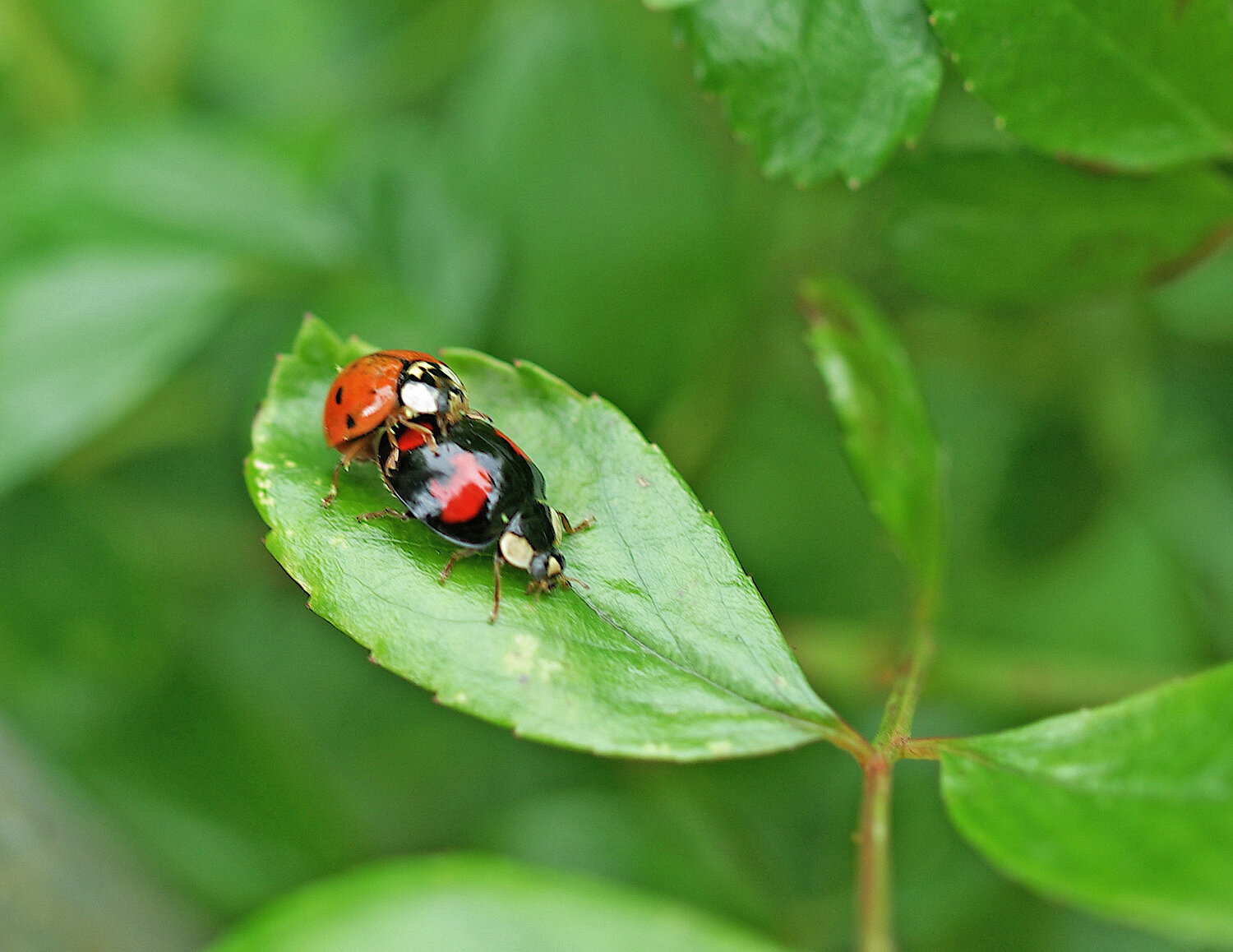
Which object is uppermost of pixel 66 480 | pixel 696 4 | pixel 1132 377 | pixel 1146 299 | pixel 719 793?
pixel 696 4

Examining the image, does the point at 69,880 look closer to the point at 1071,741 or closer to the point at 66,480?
the point at 66,480

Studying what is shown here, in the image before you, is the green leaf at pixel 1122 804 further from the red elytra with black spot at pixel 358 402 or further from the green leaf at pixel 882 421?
the red elytra with black spot at pixel 358 402

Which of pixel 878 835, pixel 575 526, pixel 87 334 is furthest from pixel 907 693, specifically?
pixel 87 334

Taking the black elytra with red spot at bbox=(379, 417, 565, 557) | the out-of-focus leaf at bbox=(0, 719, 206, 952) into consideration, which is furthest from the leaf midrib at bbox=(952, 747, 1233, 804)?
the out-of-focus leaf at bbox=(0, 719, 206, 952)

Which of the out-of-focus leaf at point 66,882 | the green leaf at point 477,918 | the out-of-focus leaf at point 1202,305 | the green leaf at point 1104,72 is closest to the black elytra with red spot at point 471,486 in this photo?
the green leaf at point 477,918

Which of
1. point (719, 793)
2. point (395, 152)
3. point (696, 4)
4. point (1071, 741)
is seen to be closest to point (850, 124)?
point (696, 4)

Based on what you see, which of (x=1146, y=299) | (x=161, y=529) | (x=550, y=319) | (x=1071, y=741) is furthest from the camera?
(x=161, y=529)

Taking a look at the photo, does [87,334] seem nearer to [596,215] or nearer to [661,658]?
[596,215]
